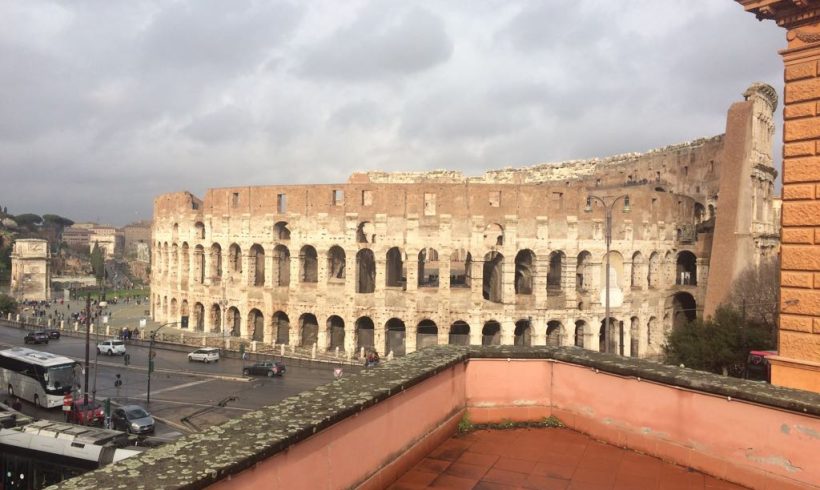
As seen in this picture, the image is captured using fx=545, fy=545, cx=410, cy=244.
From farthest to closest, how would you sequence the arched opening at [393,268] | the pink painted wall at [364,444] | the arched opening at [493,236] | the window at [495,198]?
the arched opening at [393,268], the arched opening at [493,236], the window at [495,198], the pink painted wall at [364,444]

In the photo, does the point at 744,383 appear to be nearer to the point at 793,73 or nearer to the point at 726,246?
the point at 793,73

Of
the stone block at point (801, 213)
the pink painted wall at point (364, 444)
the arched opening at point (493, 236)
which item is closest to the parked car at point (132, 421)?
the pink painted wall at point (364, 444)

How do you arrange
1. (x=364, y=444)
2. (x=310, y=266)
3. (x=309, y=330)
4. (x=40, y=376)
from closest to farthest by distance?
(x=364, y=444)
(x=40, y=376)
(x=309, y=330)
(x=310, y=266)

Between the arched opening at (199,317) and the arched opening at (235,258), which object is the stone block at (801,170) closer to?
the arched opening at (235,258)

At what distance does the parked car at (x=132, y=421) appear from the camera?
20141 millimetres

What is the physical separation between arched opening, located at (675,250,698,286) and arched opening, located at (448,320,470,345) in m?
18.4

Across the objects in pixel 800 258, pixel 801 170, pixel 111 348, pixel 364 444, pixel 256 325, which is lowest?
pixel 111 348

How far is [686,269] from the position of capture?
44.0 metres

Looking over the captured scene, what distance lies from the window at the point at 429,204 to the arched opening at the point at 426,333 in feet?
22.7

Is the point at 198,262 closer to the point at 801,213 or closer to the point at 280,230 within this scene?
the point at 280,230

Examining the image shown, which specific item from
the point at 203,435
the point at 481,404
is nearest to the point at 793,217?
the point at 481,404

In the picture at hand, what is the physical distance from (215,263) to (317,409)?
41.1m

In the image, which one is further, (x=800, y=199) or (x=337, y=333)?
(x=337, y=333)

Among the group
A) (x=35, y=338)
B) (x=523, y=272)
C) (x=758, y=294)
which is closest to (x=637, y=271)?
(x=523, y=272)
